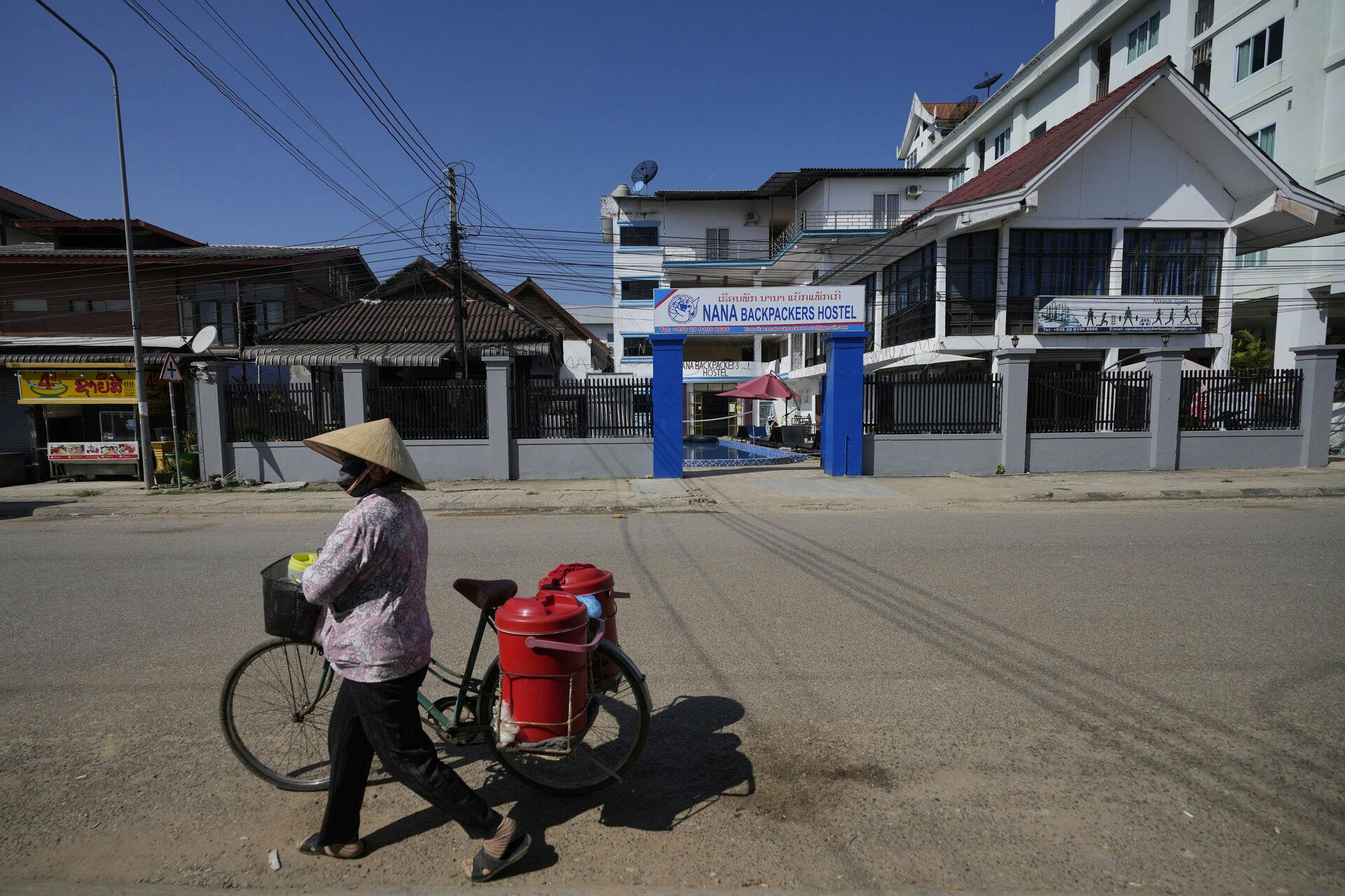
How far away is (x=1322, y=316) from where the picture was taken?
22438mm

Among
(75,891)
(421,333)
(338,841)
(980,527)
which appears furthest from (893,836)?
(421,333)

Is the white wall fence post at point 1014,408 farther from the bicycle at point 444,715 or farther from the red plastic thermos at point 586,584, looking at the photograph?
the red plastic thermos at point 586,584

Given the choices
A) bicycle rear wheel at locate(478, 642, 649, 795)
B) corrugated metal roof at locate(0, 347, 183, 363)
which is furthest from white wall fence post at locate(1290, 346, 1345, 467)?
corrugated metal roof at locate(0, 347, 183, 363)

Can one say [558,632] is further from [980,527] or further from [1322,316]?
[1322,316]

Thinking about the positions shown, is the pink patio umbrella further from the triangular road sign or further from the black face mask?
the black face mask

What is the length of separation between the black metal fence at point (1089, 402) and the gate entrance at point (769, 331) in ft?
12.9

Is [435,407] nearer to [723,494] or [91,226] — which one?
[723,494]

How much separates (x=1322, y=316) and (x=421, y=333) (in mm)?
29762

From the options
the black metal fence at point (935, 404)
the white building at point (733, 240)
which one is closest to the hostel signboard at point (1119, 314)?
the black metal fence at point (935, 404)

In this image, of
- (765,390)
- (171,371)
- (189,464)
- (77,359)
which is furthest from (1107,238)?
(77,359)

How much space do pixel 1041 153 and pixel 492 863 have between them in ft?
76.4

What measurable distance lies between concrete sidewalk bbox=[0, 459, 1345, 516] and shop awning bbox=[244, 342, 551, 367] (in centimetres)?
603

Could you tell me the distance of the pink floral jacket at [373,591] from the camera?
226 centimetres

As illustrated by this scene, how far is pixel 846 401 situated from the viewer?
1348cm
